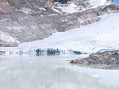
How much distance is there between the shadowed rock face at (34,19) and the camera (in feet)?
143

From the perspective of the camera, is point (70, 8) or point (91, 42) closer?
point (91, 42)

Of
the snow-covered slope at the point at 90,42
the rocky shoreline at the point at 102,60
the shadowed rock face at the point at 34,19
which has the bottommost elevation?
the rocky shoreline at the point at 102,60

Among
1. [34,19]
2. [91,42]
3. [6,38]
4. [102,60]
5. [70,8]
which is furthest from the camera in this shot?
[70,8]

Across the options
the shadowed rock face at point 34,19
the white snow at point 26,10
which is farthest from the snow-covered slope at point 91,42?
the white snow at point 26,10

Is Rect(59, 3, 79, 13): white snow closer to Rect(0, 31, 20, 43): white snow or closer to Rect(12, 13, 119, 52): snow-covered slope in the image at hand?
Rect(12, 13, 119, 52): snow-covered slope

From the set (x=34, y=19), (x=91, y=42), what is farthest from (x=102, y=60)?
(x=34, y=19)

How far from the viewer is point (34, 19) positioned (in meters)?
51.7

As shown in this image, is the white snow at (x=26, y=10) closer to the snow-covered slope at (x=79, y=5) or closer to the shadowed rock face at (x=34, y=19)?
the shadowed rock face at (x=34, y=19)

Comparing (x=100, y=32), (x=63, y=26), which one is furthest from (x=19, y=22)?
(x=100, y=32)

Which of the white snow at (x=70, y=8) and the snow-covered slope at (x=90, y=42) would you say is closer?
the snow-covered slope at (x=90, y=42)

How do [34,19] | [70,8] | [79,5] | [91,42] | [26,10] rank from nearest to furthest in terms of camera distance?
[91,42], [34,19], [26,10], [70,8], [79,5]

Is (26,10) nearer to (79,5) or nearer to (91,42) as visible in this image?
(79,5)

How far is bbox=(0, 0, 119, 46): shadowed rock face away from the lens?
43500 millimetres

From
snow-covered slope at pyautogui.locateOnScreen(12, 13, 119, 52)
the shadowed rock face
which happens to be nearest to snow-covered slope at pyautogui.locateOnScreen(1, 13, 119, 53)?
snow-covered slope at pyautogui.locateOnScreen(12, 13, 119, 52)
